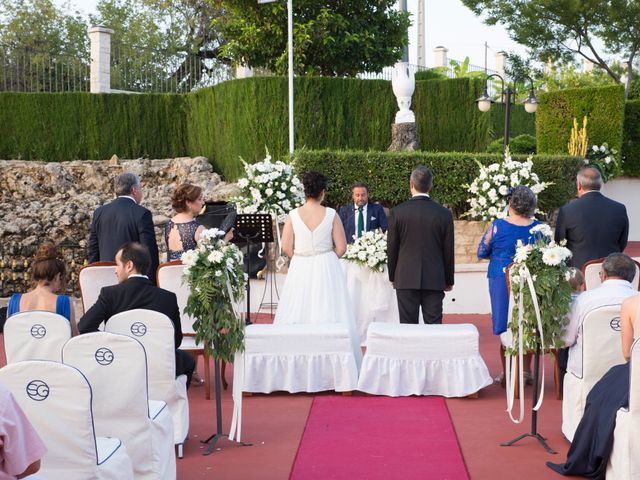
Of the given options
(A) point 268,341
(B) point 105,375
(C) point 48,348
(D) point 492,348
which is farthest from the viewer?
(D) point 492,348

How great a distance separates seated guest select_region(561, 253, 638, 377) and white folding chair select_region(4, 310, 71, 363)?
340cm

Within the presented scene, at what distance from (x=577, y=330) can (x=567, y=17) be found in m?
22.9

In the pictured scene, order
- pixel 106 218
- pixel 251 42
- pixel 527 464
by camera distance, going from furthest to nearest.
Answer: pixel 251 42
pixel 106 218
pixel 527 464

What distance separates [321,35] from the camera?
78.0ft

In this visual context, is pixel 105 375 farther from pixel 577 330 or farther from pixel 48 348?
pixel 577 330

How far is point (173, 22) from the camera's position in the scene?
38.6 metres

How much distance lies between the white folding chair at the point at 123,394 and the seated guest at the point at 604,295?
Result: 2.94 meters

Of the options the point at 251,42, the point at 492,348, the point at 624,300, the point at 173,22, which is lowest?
the point at 492,348

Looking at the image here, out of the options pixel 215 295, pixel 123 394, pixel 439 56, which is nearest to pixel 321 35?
pixel 215 295

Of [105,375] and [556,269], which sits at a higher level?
[556,269]

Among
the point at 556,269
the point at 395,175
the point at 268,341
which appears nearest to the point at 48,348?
the point at 268,341

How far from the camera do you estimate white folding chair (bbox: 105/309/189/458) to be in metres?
5.93

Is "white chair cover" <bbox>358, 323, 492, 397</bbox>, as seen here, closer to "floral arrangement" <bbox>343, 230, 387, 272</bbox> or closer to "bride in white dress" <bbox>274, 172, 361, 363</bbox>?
"bride in white dress" <bbox>274, 172, 361, 363</bbox>

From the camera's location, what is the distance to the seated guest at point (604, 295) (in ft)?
21.2
